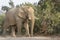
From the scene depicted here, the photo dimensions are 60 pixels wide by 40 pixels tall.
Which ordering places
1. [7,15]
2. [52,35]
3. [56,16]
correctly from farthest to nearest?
[7,15] → [56,16] → [52,35]

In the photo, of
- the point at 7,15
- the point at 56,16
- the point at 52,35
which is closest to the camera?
the point at 52,35

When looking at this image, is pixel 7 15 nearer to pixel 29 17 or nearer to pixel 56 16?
pixel 29 17

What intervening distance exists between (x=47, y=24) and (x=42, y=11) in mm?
1166

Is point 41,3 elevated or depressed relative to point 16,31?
elevated

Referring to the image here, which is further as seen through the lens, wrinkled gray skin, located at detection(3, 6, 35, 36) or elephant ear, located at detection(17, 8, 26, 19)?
elephant ear, located at detection(17, 8, 26, 19)

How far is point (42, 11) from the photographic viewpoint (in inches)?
616

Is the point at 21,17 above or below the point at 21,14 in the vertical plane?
below

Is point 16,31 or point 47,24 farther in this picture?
point 16,31

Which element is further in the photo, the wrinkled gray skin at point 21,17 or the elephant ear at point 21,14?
the elephant ear at point 21,14

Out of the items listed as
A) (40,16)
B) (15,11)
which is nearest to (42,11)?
(40,16)

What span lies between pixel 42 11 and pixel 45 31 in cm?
145

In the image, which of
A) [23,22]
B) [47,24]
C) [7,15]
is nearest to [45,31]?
[47,24]

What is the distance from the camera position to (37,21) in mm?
15234

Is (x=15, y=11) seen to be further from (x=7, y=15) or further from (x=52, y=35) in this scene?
(x=52, y=35)
